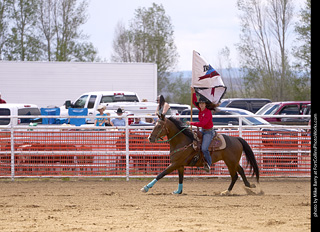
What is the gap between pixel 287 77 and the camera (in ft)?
163

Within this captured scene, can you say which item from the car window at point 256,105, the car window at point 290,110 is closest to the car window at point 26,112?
the car window at point 290,110

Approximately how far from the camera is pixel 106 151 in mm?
16703

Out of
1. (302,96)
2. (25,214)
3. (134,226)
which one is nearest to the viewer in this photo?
(134,226)

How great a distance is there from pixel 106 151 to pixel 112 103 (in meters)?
8.66

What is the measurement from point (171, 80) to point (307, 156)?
147ft

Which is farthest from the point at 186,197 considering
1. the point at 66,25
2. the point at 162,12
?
the point at 162,12

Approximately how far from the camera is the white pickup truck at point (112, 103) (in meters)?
23.6

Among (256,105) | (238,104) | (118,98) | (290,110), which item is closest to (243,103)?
(238,104)

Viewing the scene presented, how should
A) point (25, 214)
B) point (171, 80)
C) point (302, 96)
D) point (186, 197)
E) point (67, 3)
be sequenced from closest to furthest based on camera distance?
1. point (25, 214)
2. point (186, 197)
3. point (302, 96)
4. point (67, 3)
5. point (171, 80)

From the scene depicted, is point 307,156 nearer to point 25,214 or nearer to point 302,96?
point 25,214

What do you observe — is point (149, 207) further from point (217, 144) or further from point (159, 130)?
point (217, 144)

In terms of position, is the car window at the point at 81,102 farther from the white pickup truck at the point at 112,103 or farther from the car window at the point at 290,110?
the car window at the point at 290,110

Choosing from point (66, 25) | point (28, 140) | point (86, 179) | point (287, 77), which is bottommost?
point (86, 179)

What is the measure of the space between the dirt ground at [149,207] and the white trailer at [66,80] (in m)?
15.8
